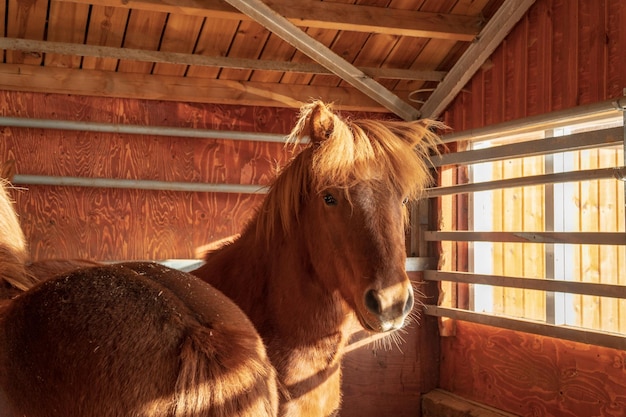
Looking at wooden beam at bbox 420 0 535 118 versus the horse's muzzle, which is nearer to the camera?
the horse's muzzle

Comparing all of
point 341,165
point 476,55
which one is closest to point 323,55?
point 476,55

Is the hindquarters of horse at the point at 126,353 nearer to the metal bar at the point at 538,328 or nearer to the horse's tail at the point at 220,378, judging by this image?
the horse's tail at the point at 220,378

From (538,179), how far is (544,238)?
13.2 inches

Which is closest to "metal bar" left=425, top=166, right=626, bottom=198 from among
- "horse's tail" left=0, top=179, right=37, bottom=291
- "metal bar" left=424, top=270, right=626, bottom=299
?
"metal bar" left=424, top=270, right=626, bottom=299

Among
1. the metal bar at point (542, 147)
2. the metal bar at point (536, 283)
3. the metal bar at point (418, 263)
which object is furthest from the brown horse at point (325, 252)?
the metal bar at point (418, 263)

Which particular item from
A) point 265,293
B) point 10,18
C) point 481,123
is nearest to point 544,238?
point 481,123

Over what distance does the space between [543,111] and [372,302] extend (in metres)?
2.25

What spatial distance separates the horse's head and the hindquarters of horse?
93 cm

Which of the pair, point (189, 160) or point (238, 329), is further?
point (189, 160)

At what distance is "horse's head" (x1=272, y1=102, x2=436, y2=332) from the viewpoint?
2.29m

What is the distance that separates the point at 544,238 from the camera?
148 inches

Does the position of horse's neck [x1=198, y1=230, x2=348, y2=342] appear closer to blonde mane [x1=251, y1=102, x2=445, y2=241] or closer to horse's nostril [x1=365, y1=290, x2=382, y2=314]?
blonde mane [x1=251, y1=102, x2=445, y2=241]

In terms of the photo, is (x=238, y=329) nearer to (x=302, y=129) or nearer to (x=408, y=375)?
(x=302, y=129)

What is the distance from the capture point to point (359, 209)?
2.41 meters
